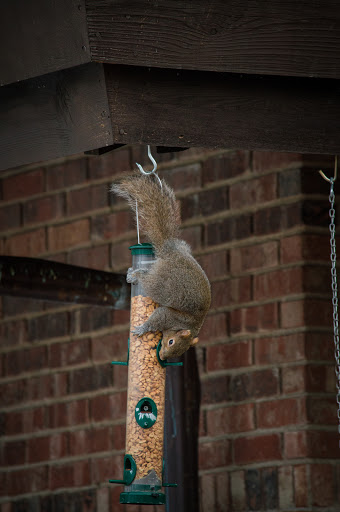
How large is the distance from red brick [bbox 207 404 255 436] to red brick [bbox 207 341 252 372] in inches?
6.4

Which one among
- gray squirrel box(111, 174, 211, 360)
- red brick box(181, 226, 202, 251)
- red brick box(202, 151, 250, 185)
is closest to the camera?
gray squirrel box(111, 174, 211, 360)

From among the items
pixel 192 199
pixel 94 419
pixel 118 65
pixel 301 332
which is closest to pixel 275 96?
pixel 118 65

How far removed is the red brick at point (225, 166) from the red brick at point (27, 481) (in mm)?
1509

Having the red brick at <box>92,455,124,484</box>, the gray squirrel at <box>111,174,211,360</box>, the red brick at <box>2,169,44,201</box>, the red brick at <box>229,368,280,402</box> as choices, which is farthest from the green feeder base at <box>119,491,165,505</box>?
the red brick at <box>2,169,44,201</box>

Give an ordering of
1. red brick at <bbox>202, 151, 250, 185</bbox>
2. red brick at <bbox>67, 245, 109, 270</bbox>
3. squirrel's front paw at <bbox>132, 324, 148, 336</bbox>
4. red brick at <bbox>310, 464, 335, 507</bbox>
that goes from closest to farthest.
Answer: squirrel's front paw at <bbox>132, 324, 148, 336</bbox>, red brick at <bbox>310, 464, 335, 507</bbox>, red brick at <bbox>202, 151, 250, 185</bbox>, red brick at <bbox>67, 245, 109, 270</bbox>

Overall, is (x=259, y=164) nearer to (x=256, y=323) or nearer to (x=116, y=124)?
(x=256, y=323)

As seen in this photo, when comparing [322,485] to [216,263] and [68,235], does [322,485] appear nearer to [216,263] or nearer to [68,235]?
[216,263]

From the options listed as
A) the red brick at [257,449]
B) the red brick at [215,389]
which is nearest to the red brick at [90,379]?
the red brick at [215,389]

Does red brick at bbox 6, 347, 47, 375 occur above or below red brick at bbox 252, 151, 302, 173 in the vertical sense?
below

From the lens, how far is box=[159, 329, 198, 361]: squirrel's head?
265 cm

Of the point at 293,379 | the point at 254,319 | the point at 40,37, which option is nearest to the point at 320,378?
the point at 293,379

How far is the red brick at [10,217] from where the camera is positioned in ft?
16.5

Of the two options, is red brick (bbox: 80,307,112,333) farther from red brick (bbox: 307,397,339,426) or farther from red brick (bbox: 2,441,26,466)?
red brick (bbox: 307,397,339,426)

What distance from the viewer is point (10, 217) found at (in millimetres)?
5055
